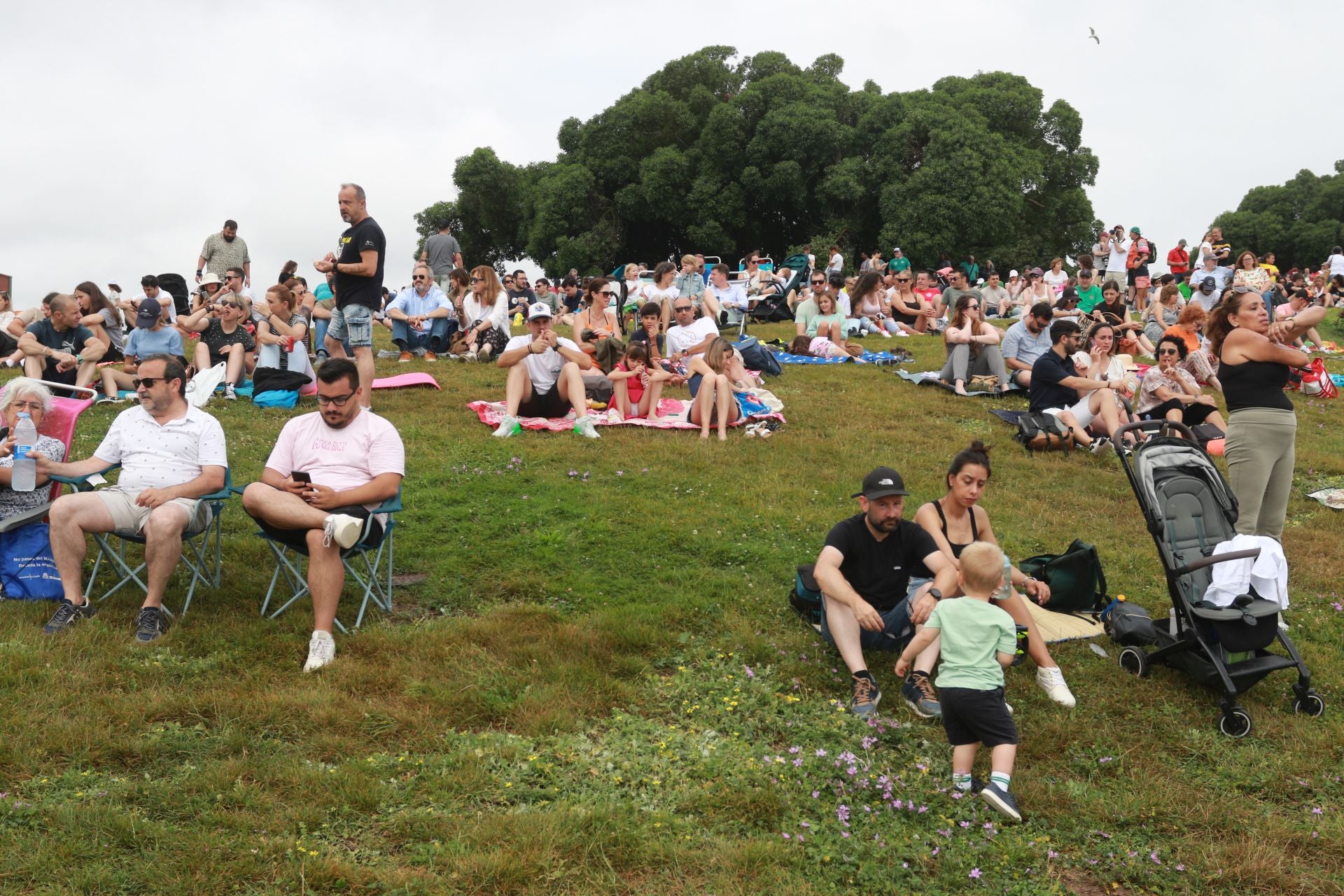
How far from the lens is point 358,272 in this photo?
10.1 m

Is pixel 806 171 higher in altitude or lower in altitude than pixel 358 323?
higher

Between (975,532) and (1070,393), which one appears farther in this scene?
(1070,393)

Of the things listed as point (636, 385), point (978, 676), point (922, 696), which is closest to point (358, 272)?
point (636, 385)

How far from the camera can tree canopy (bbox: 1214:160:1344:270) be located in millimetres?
46344

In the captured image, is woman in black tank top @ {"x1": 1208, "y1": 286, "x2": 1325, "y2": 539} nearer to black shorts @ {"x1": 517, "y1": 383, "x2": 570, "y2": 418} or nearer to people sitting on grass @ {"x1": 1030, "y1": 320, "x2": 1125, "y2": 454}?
people sitting on grass @ {"x1": 1030, "y1": 320, "x2": 1125, "y2": 454}

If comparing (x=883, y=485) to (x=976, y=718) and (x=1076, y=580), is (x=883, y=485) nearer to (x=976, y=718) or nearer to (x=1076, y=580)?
(x=976, y=718)

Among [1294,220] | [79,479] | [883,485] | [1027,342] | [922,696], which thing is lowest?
[922,696]

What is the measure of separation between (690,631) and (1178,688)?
2836 mm

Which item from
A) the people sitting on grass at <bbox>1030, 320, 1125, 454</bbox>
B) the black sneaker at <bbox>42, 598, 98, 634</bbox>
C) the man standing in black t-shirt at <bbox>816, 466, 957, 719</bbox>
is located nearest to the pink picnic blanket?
the people sitting on grass at <bbox>1030, 320, 1125, 454</bbox>

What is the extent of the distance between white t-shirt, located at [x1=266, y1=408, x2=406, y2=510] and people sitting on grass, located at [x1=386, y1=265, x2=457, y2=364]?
28.1 feet

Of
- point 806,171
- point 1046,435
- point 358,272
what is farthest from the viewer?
point 806,171

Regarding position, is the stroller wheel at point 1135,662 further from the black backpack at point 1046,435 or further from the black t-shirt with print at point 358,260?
the black t-shirt with print at point 358,260

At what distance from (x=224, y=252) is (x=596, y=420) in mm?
8737

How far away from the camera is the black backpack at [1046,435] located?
35.5 feet
